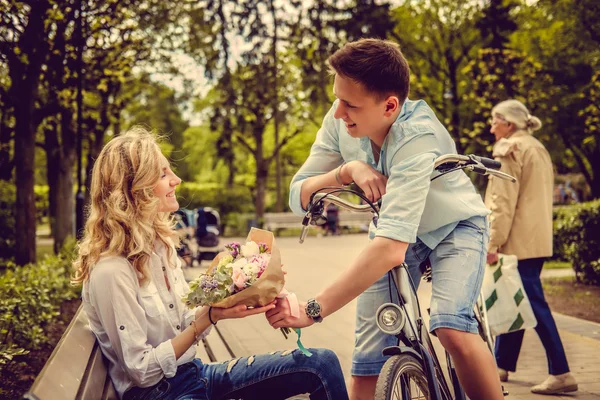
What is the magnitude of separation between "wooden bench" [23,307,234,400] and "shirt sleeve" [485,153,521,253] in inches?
135

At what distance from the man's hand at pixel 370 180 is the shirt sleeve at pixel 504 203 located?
Answer: 9.42ft

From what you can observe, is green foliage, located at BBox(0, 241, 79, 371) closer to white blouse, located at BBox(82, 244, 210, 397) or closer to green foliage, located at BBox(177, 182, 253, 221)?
white blouse, located at BBox(82, 244, 210, 397)

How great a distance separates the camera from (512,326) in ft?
16.4

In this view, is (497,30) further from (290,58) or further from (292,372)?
(292,372)

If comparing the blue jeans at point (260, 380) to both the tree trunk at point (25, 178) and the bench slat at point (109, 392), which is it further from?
the tree trunk at point (25, 178)

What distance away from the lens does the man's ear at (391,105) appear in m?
A: 2.72

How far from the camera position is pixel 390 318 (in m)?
2.79

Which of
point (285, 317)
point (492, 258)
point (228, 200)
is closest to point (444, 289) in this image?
point (285, 317)

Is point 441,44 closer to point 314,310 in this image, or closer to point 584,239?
point 584,239

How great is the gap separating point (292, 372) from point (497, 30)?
1163 inches

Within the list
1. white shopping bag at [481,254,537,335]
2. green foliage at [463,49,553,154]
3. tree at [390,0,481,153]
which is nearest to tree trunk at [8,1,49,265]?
white shopping bag at [481,254,537,335]

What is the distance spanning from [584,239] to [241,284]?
9.74 m

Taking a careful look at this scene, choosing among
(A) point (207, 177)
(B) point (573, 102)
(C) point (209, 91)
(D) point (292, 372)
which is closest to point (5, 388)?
(D) point (292, 372)

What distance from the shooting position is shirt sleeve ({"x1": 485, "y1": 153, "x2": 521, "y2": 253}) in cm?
550
